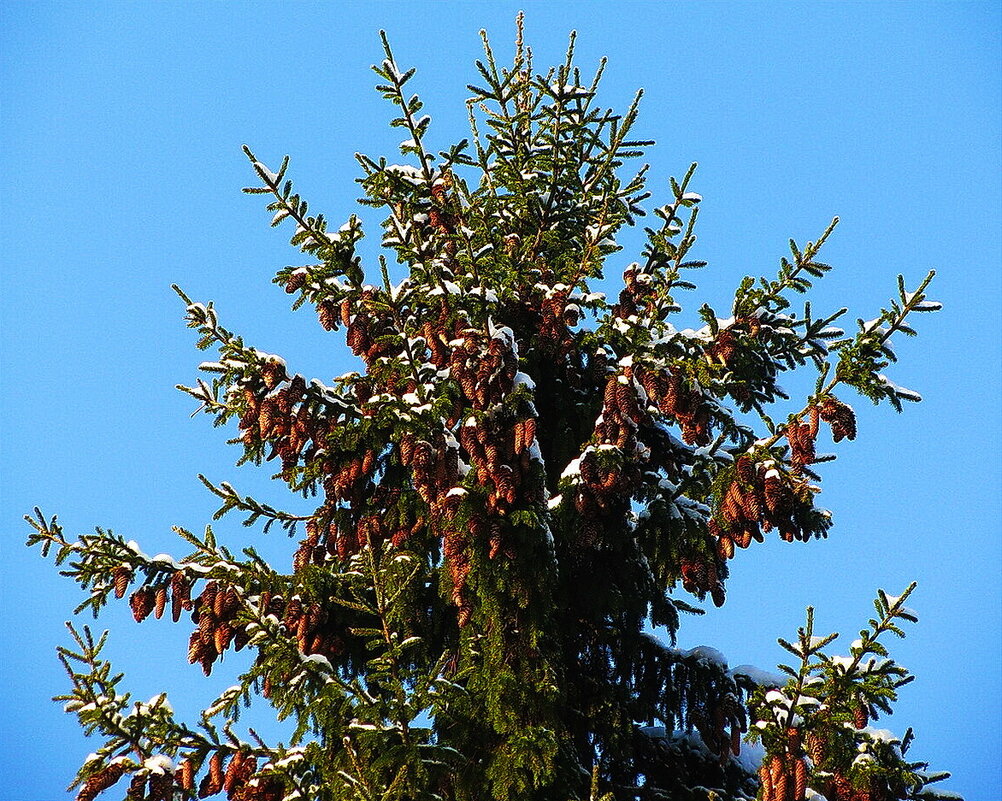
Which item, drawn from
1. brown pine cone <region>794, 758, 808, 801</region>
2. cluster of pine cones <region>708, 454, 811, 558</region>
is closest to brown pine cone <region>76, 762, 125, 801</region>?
brown pine cone <region>794, 758, 808, 801</region>

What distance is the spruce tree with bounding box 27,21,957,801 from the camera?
20.7ft

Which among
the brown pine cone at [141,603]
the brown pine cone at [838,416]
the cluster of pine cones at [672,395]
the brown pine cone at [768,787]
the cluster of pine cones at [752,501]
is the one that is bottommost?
the brown pine cone at [768,787]

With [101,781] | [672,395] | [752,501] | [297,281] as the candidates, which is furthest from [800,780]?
[297,281]

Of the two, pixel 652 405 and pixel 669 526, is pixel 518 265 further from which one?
pixel 669 526

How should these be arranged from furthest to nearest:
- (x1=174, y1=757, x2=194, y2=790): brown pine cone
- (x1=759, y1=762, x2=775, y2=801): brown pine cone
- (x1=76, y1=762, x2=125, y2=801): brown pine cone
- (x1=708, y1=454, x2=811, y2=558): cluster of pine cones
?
(x1=708, y1=454, x2=811, y2=558): cluster of pine cones → (x1=174, y1=757, x2=194, y2=790): brown pine cone → (x1=76, y1=762, x2=125, y2=801): brown pine cone → (x1=759, y1=762, x2=775, y2=801): brown pine cone

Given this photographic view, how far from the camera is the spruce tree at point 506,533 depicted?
6297 millimetres

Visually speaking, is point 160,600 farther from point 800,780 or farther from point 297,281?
point 800,780

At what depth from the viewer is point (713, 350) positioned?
298 inches

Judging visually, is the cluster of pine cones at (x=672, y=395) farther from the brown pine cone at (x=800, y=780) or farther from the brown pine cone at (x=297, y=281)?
the brown pine cone at (x=297, y=281)

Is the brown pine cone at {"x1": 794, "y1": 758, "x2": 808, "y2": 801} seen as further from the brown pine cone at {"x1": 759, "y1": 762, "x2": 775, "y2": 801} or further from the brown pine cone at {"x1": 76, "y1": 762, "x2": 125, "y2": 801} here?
the brown pine cone at {"x1": 76, "y1": 762, "x2": 125, "y2": 801}

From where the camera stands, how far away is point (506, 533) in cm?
702

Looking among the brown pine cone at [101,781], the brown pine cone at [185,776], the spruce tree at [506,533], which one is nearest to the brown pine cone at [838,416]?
the spruce tree at [506,533]

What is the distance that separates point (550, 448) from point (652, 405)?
0.94 m

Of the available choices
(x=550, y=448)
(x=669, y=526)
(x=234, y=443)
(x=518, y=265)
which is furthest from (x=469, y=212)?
(x=669, y=526)
